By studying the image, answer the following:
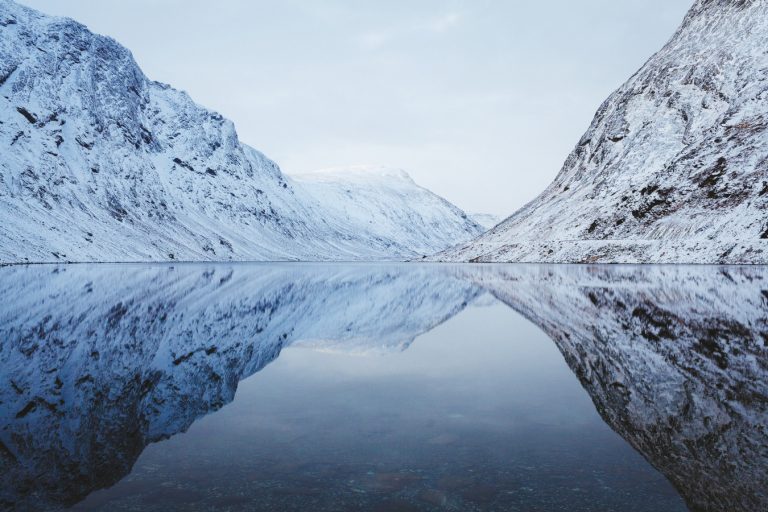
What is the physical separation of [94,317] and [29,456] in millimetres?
16545

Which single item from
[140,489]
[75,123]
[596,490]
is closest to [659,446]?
[596,490]

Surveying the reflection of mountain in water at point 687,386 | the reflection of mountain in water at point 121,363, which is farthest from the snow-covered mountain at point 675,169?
the reflection of mountain in water at point 121,363

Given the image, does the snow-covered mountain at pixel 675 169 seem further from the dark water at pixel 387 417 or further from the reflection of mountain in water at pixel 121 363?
the dark water at pixel 387 417

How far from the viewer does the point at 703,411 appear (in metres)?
9.10

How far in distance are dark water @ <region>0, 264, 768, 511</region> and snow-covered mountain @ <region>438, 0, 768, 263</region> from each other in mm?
83856

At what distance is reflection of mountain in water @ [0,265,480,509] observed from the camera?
7.71 meters

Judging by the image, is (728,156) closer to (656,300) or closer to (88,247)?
(656,300)

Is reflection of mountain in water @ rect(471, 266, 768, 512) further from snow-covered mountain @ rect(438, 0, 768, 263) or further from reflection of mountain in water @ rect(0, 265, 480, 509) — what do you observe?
snow-covered mountain @ rect(438, 0, 768, 263)

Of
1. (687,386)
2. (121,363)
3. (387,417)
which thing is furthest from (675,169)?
(387,417)

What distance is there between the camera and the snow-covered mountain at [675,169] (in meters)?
99.9

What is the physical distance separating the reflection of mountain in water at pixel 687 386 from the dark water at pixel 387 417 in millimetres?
47

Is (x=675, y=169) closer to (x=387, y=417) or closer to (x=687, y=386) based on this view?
(x=687, y=386)

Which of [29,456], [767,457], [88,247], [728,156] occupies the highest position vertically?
[728,156]

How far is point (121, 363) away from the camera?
46.1 ft
